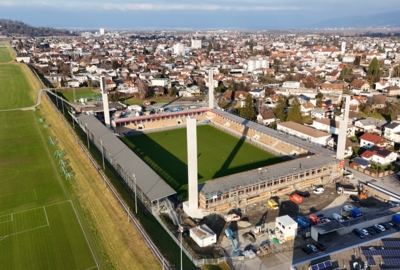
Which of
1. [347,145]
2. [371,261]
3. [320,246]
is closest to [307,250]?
[320,246]

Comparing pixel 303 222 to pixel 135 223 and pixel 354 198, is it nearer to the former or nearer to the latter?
pixel 354 198

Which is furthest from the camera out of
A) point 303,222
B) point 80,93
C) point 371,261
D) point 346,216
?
point 80,93

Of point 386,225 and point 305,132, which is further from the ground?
point 305,132

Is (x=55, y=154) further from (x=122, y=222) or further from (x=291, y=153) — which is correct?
(x=291, y=153)

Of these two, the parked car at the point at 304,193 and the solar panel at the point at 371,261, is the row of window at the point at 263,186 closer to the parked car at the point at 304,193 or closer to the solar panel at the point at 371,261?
the parked car at the point at 304,193

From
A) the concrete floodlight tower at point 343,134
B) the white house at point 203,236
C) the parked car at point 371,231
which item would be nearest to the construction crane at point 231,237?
the white house at point 203,236

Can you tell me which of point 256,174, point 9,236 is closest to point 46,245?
point 9,236
